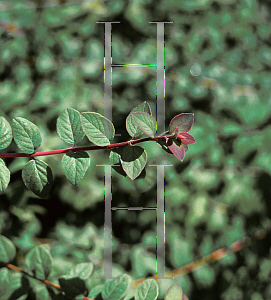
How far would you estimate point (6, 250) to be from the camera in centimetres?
53

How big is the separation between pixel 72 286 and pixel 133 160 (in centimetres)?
26

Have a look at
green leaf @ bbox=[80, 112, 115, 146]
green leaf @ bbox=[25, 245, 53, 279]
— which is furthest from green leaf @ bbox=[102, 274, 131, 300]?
green leaf @ bbox=[80, 112, 115, 146]

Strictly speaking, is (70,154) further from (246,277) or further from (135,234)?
(246,277)

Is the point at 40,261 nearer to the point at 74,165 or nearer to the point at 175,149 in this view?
the point at 74,165

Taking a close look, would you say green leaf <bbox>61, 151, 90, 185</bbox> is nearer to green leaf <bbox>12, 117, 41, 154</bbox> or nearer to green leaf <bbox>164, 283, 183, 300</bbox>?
green leaf <bbox>12, 117, 41, 154</bbox>

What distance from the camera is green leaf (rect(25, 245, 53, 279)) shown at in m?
0.48

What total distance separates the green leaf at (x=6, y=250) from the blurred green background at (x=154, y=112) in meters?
0.01

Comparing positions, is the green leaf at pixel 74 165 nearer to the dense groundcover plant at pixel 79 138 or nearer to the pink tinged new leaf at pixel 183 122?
the dense groundcover plant at pixel 79 138

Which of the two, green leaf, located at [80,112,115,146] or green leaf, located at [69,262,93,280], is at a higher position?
green leaf, located at [80,112,115,146]

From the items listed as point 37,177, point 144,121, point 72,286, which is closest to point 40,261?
point 72,286

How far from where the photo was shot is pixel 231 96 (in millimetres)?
563

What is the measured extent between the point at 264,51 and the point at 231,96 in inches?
4.7

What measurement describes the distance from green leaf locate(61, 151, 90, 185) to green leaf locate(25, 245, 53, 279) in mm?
181

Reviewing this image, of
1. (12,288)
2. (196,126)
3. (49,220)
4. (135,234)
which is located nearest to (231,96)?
(196,126)
